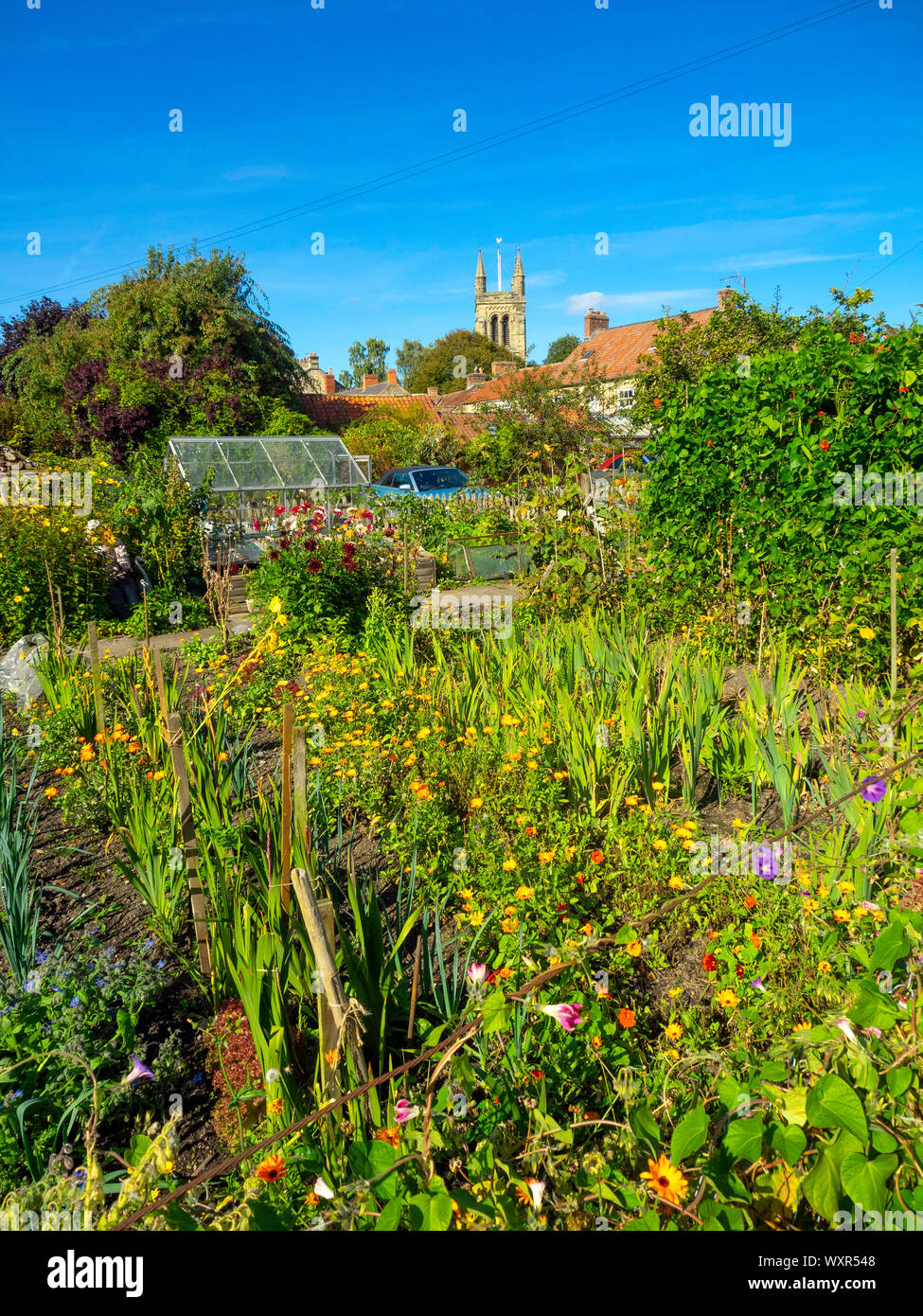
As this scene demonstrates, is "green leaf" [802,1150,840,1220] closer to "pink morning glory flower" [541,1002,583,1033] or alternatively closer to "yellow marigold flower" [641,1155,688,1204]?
"yellow marigold flower" [641,1155,688,1204]

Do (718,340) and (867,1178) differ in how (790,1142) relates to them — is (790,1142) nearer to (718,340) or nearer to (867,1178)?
(867,1178)

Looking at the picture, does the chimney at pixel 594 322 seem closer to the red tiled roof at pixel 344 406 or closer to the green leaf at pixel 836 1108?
the red tiled roof at pixel 344 406

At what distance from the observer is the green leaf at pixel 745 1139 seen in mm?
1374

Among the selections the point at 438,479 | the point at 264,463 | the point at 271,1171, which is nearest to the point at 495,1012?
the point at 271,1171

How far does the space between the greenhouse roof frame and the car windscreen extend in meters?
2.01

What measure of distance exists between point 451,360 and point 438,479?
4061 centimetres

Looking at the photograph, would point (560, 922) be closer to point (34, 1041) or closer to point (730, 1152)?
point (730, 1152)

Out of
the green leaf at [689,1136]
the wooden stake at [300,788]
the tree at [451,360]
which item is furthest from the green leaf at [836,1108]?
the tree at [451,360]

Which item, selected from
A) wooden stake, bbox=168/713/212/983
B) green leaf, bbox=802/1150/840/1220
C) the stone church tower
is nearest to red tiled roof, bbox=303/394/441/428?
wooden stake, bbox=168/713/212/983

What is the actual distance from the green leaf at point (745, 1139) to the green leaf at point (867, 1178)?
14 centimetres
